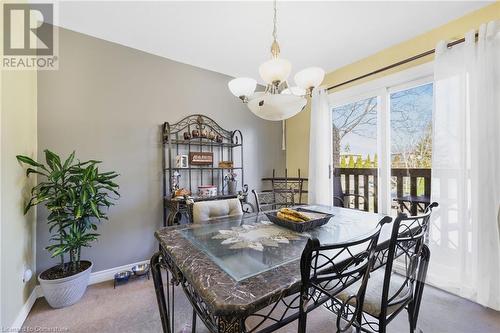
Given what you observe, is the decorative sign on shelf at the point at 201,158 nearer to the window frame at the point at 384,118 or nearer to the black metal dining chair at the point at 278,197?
the black metal dining chair at the point at 278,197

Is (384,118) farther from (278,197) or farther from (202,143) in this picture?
(202,143)

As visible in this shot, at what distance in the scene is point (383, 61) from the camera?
2.54 meters

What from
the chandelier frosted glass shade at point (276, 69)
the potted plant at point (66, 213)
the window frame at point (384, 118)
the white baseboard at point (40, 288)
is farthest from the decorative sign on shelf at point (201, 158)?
the window frame at point (384, 118)

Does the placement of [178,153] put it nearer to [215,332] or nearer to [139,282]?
[139,282]

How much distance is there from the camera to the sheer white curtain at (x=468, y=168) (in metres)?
1.72

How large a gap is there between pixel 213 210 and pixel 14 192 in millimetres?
1464

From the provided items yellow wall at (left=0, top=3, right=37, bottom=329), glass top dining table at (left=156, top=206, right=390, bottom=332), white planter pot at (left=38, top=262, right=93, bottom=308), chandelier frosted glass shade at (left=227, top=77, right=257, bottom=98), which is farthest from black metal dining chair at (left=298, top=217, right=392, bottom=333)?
white planter pot at (left=38, top=262, right=93, bottom=308)

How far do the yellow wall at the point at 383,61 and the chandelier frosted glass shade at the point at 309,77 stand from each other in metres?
1.58

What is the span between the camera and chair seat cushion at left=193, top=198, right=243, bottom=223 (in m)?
1.79

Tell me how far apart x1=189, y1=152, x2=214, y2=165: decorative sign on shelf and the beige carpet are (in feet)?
4.93

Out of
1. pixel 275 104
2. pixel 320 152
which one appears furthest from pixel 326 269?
pixel 320 152

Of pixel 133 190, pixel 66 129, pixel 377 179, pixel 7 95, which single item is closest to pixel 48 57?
pixel 66 129

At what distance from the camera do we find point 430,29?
2168 mm

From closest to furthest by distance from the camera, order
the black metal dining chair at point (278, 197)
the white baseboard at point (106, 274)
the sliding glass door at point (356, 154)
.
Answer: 1. the white baseboard at point (106, 274)
2. the sliding glass door at point (356, 154)
3. the black metal dining chair at point (278, 197)
